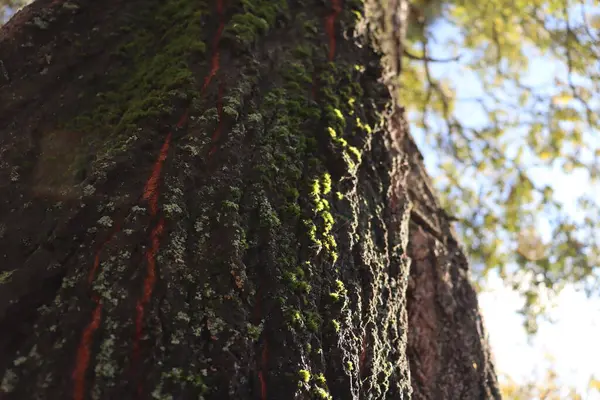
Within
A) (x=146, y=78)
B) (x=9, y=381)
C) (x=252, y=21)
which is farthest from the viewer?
(x=252, y=21)

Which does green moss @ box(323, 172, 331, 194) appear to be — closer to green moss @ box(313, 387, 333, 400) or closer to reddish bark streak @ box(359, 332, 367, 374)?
reddish bark streak @ box(359, 332, 367, 374)

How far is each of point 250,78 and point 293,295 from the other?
2.42ft

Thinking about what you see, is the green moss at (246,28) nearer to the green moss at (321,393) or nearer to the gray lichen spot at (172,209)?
the gray lichen spot at (172,209)

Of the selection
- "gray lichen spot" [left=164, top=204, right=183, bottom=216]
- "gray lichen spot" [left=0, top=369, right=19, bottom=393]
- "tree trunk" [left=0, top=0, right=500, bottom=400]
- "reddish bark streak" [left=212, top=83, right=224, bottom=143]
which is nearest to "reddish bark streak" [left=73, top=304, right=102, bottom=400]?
"tree trunk" [left=0, top=0, right=500, bottom=400]

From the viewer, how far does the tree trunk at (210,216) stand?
1.08m

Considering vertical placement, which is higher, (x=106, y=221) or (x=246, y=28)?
(x=246, y=28)

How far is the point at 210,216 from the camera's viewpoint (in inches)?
50.4

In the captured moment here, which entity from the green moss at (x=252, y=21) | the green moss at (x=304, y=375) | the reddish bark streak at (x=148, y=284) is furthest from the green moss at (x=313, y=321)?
the green moss at (x=252, y=21)

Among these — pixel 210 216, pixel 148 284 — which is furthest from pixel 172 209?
pixel 148 284

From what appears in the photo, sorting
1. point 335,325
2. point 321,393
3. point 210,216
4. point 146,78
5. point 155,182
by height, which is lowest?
point 321,393

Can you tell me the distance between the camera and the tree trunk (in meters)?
1.08

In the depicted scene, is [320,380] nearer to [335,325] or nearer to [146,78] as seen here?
[335,325]

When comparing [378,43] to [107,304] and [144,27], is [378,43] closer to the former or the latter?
[144,27]

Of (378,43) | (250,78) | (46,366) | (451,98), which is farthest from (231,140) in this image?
(451,98)
